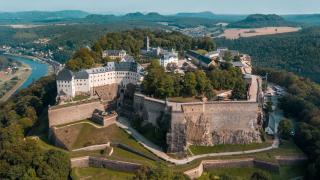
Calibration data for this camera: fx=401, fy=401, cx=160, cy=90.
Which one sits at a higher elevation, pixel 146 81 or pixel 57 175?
pixel 146 81

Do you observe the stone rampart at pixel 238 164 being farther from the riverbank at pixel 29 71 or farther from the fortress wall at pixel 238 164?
the riverbank at pixel 29 71

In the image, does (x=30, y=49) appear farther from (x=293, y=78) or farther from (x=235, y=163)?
(x=235, y=163)

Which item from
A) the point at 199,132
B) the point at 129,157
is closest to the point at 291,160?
the point at 199,132

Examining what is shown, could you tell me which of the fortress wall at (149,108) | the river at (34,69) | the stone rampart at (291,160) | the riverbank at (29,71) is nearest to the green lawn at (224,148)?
the stone rampart at (291,160)

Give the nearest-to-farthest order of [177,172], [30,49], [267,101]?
[177,172] → [267,101] → [30,49]

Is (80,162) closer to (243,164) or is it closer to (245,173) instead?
(243,164)

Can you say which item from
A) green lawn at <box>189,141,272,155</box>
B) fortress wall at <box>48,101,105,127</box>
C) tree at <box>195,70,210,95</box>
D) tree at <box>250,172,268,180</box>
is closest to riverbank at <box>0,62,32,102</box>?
fortress wall at <box>48,101,105,127</box>

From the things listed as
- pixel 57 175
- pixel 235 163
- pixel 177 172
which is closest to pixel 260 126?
pixel 235 163
